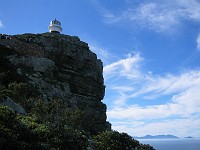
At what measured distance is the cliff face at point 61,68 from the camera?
56.6m

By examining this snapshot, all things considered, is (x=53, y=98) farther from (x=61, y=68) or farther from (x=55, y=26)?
(x=55, y=26)

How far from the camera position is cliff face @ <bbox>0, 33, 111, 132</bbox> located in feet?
186

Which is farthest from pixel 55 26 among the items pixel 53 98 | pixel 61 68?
pixel 53 98

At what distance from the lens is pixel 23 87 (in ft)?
134

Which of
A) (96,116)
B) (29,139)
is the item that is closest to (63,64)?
(96,116)

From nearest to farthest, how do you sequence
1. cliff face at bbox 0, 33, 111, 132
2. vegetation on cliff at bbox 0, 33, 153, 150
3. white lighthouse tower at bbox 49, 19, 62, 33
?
vegetation on cliff at bbox 0, 33, 153, 150
cliff face at bbox 0, 33, 111, 132
white lighthouse tower at bbox 49, 19, 62, 33

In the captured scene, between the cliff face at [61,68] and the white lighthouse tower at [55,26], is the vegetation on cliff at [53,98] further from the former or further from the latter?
Answer: the white lighthouse tower at [55,26]

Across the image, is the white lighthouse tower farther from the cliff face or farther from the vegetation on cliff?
the vegetation on cliff

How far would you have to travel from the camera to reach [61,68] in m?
70.8

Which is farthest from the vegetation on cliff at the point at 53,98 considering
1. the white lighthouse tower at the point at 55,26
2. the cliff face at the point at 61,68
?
the white lighthouse tower at the point at 55,26

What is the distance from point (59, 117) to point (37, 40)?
3579 centimetres

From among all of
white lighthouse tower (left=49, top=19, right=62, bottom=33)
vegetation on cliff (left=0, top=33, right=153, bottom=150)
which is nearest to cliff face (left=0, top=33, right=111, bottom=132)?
vegetation on cliff (left=0, top=33, right=153, bottom=150)

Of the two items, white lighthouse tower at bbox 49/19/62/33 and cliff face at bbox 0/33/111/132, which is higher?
white lighthouse tower at bbox 49/19/62/33

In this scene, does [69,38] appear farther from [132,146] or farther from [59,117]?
[132,146]
